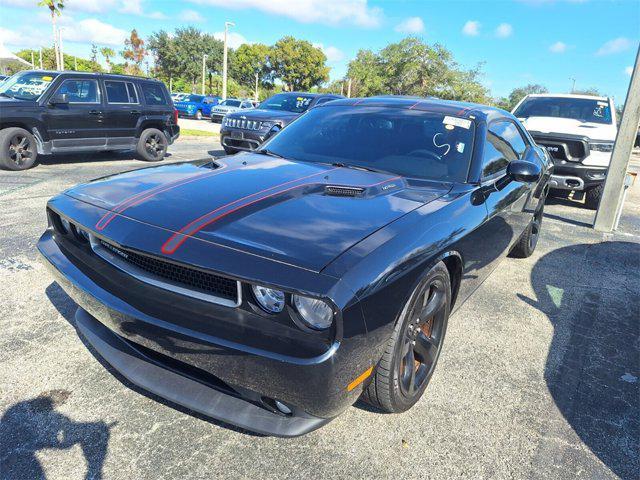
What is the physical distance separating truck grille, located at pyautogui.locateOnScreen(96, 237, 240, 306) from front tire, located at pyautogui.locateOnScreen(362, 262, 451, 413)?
2.28ft

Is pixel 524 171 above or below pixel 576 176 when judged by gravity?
above

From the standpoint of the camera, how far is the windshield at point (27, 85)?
26.1 ft

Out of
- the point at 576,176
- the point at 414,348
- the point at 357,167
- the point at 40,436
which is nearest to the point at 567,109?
the point at 576,176

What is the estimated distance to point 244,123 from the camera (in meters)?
9.05

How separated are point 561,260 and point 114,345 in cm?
462

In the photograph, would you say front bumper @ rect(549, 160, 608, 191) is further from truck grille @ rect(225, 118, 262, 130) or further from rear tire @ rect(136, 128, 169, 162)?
rear tire @ rect(136, 128, 169, 162)

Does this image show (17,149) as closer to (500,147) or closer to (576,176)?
(500,147)

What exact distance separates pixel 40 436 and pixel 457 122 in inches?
116

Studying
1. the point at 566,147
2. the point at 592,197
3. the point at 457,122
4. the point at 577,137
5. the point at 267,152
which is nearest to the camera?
the point at 457,122

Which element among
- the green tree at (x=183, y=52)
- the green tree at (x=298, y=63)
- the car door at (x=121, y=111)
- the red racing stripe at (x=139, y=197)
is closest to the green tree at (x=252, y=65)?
the green tree at (x=298, y=63)

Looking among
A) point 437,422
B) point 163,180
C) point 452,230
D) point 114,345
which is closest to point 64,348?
point 114,345

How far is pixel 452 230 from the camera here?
236 centimetres

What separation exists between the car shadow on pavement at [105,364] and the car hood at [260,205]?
0.83 meters

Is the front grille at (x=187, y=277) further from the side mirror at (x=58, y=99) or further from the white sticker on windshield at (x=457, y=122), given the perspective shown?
the side mirror at (x=58, y=99)
